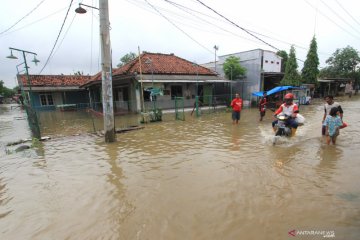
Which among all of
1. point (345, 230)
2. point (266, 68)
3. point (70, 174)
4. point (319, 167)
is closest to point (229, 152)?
point (319, 167)

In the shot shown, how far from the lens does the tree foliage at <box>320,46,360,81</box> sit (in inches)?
1362

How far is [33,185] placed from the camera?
176 inches

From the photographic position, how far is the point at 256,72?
19.7 metres

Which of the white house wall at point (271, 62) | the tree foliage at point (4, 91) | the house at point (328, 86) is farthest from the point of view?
the tree foliage at point (4, 91)

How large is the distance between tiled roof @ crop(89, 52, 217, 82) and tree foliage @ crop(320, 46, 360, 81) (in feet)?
95.3

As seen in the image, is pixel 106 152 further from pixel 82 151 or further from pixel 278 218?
pixel 278 218

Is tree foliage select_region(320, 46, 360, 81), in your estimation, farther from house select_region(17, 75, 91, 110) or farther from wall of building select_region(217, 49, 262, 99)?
house select_region(17, 75, 91, 110)

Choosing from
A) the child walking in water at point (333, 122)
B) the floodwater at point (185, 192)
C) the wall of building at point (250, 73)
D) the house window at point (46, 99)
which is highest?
the wall of building at point (250, 73)

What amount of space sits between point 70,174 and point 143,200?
2396 mm

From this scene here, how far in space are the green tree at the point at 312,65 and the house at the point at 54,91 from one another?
2582 centimetres

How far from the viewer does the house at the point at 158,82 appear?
1560 centimetres

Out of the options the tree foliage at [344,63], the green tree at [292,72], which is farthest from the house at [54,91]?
the tree foliage at [344,63]

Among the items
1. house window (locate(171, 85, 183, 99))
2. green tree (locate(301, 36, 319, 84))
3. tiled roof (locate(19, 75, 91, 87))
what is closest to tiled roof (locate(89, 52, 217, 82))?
house window (locate(171, 85, 183, 99))

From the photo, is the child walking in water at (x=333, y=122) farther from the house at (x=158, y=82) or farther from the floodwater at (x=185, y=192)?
the house at (x=158, y=82)
